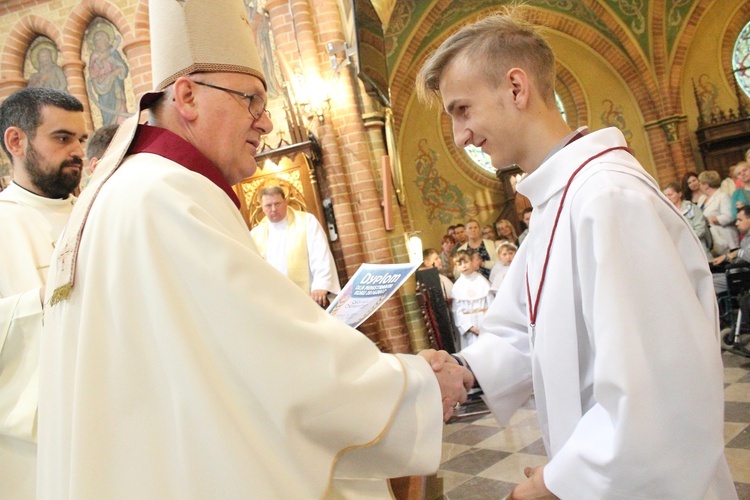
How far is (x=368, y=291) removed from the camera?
1963 millimetres

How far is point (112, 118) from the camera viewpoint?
682cm

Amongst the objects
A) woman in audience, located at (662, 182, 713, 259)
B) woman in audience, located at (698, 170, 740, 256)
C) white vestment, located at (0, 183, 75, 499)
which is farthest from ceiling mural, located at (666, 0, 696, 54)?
white vestment, located at (0, 183, 75, 499)

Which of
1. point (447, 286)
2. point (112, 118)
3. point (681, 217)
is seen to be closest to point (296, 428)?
point (681, 217)

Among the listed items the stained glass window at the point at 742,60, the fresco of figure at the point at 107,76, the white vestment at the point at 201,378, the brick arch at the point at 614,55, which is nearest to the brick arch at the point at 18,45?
the fresco of figure at the point at 107,76

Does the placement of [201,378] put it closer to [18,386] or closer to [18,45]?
[18,386]

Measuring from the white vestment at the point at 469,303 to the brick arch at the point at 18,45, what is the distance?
5056mm

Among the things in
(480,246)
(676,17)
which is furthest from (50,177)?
(676,17)

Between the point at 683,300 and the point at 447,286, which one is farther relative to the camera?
the point at 447,286

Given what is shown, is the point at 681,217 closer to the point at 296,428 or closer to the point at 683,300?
the point at 683,300

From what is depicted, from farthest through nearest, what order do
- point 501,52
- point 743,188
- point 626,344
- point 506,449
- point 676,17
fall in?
point 676,17, point 743,188, point 506,449, point 501,52, point 626,344

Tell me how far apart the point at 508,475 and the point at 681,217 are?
8.67 feet

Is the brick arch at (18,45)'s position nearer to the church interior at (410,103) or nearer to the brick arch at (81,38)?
the church interior at (410,103)

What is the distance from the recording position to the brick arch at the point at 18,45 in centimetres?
684

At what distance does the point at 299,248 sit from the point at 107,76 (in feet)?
10.8
